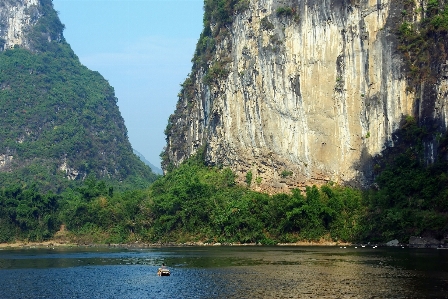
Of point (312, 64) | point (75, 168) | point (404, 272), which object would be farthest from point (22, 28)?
point (404, 272)

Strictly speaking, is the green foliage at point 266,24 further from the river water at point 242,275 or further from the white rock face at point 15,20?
the white rock face at point 15,20

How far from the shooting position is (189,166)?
59031 millimetres

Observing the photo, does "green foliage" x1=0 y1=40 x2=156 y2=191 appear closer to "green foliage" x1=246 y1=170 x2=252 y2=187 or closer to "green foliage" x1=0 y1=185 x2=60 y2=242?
"green foliage" x1=0 y1=185 x2=60 y2=242

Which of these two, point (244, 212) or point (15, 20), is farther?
point (15, 20)

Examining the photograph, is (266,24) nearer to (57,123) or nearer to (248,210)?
(248,210)

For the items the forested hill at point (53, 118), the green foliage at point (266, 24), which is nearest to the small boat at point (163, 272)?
the green foliage at point (266, 24)

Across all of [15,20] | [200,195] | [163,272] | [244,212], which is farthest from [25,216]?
[15,20]

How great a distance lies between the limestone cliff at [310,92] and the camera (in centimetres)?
4866

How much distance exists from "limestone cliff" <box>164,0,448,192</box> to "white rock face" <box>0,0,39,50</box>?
46408mm

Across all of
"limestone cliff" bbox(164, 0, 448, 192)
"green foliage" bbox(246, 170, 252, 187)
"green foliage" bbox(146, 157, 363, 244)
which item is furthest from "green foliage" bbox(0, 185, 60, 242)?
"green foliage" bbox(246, 170, 252, 187)

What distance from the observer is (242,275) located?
97.0ft

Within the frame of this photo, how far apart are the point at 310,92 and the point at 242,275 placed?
79.5 feet

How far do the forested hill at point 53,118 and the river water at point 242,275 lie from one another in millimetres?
40411

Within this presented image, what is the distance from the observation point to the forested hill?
266 feet
